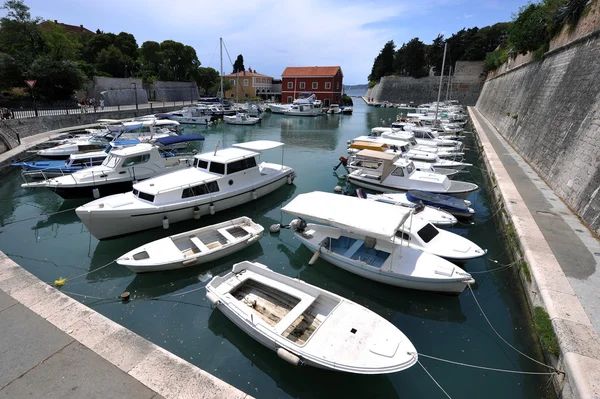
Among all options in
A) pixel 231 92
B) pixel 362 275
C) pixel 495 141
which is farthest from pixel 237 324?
pixel 231 92

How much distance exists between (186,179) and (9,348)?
337 inches

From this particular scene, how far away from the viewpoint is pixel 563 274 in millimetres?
7727

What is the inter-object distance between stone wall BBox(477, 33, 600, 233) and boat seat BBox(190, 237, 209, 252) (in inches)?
489

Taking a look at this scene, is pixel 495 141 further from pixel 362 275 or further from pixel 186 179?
pixel 186 179

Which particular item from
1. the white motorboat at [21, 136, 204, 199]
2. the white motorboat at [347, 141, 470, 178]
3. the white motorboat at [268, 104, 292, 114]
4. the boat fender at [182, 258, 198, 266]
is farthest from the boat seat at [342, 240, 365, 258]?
the white motorboat at [268, 104, 292, 114]

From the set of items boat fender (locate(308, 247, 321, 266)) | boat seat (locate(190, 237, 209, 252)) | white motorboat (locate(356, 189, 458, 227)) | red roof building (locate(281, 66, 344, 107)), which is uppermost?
red roof building (locate(281, 66, 344, 107))

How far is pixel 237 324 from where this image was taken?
7.20 metres

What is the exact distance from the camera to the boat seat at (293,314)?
21.2 feet

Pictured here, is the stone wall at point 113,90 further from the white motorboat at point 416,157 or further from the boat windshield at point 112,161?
the white motorboat at point 416,157

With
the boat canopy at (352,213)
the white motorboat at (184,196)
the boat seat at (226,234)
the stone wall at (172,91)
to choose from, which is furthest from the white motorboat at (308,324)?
the stone wall at (172,91)

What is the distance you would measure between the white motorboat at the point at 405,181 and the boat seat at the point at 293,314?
10573 millimetres

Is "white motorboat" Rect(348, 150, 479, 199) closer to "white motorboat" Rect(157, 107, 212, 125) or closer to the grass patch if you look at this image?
the grass patch

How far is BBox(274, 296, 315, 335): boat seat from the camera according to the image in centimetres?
645

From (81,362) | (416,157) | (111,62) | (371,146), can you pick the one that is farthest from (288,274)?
(111,62)
